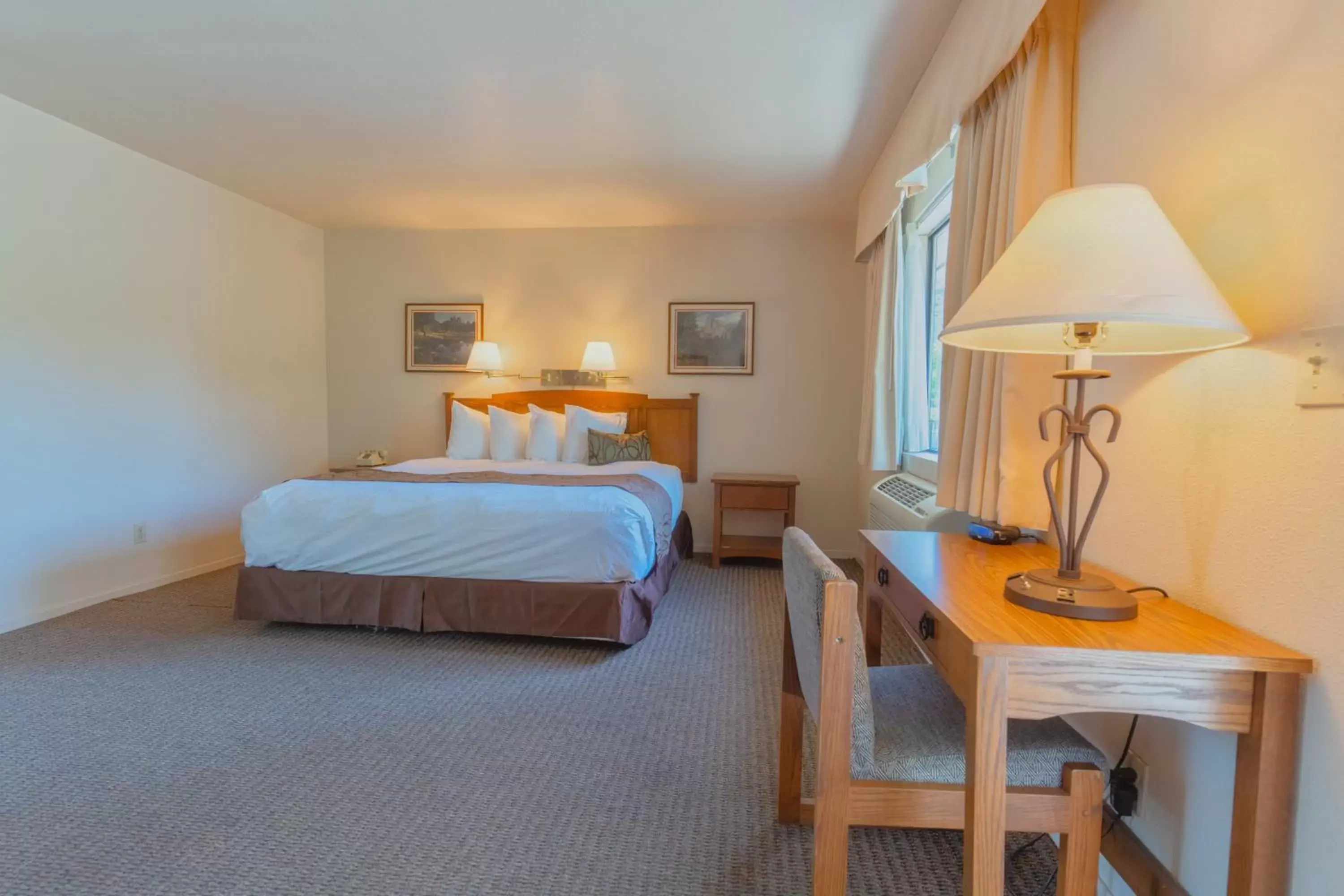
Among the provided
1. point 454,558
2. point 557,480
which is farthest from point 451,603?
point 557,480

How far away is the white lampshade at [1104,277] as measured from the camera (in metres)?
0.91

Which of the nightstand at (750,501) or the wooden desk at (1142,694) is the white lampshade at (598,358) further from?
the wooden desk at (1142,694)

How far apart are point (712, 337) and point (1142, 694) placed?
378 cm

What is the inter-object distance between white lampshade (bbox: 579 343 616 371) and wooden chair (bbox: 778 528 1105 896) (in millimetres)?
3304

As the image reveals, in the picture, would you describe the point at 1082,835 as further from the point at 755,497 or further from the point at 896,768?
the point at 755,497

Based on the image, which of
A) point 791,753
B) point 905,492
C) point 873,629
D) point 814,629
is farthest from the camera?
point 905,492

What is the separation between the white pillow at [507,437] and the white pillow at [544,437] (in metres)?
0.05

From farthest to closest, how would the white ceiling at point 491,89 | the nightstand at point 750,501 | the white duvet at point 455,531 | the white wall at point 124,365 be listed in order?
1. the nightstand at point 750,501
2. the white wall at point 124,365
3. the white duvet at point 455,531
4. the white ceiling at point 491,89

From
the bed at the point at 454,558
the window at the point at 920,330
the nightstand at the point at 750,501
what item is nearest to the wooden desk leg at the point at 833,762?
the bed at the point at 454,558

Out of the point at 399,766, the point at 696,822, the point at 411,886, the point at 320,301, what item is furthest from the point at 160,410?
the point at 696,822

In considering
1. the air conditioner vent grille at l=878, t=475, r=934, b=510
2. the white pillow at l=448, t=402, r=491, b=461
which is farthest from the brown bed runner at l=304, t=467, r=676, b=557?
the air conditioner vent grille at l=878, t=475, r=934, b=510

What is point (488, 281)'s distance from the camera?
4652mm

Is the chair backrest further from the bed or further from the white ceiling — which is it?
the white ceiling

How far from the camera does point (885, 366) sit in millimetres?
3322
